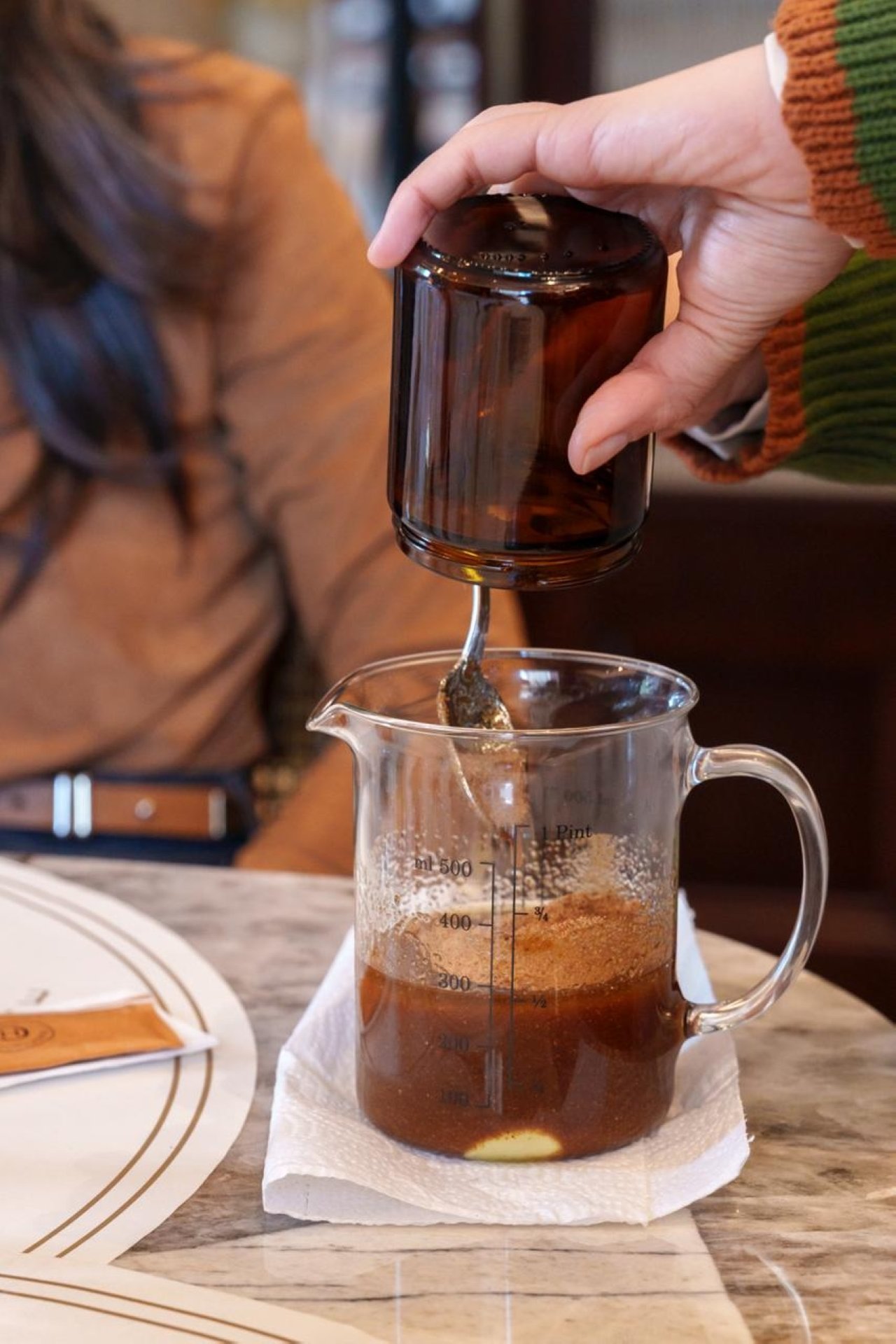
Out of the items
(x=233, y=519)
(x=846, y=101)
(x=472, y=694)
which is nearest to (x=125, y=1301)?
(x=472, y=694)

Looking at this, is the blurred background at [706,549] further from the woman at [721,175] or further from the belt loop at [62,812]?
the woman at [721,175]

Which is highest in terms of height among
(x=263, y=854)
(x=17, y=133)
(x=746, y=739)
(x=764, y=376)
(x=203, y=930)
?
(x=17, y=133)

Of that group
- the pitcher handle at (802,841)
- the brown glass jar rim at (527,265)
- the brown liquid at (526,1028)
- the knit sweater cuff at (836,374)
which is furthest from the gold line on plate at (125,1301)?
the knit sweater cuff at (836,374)

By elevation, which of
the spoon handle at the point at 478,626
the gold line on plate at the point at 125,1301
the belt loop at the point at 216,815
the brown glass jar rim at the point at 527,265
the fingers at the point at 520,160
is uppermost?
the fingers at the point at 520,160

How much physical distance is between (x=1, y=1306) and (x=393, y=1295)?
0.40 ft

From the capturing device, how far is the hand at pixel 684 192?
0.60 metres

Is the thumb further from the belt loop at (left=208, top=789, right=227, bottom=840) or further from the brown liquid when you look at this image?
the belt loop at (left=208, top=789, right=227, bottom=840)

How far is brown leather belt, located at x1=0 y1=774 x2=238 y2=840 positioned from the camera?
4.44ft

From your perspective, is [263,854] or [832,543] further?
[832,543]

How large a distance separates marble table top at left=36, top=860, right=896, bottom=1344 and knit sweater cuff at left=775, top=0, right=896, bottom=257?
35 cm

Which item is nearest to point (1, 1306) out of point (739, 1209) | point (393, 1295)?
point (393, 1295)

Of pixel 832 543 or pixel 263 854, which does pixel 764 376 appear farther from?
pixel 832 543

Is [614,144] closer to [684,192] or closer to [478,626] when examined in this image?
[684,192]

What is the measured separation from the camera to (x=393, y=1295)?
515 mm
